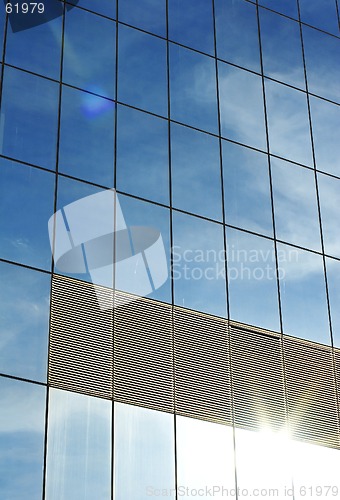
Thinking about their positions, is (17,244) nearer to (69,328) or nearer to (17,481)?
(69,328)

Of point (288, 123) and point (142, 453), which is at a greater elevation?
point (288, 123)

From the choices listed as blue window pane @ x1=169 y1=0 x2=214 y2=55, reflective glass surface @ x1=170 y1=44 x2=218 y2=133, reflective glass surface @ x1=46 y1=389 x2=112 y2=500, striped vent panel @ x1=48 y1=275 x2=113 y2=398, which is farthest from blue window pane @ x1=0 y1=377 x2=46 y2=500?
blue window pane @ x1=169 y1=0 x2=214 y2=55

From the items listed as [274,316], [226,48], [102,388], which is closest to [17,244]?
[102,388]

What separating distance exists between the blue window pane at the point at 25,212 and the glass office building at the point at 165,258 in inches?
2.3

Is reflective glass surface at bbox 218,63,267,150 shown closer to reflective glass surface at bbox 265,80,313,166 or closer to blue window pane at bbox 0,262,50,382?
reflective glass surface at bbox 265,80,313,166

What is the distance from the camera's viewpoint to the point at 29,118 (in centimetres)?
2675

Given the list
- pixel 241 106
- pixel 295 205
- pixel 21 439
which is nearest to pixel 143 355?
pixel 21 439

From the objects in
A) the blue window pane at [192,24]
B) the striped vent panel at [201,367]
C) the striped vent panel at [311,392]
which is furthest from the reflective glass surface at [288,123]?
the striped vent panel at [201,367]

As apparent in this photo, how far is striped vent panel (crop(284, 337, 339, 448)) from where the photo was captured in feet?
88.4

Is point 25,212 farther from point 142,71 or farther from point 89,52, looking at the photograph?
point 142,71

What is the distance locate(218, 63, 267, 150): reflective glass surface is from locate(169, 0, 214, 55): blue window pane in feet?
3.40

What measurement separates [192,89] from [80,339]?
10.3 meters

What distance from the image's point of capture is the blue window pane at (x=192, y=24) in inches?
1237

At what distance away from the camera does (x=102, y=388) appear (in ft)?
78.7
